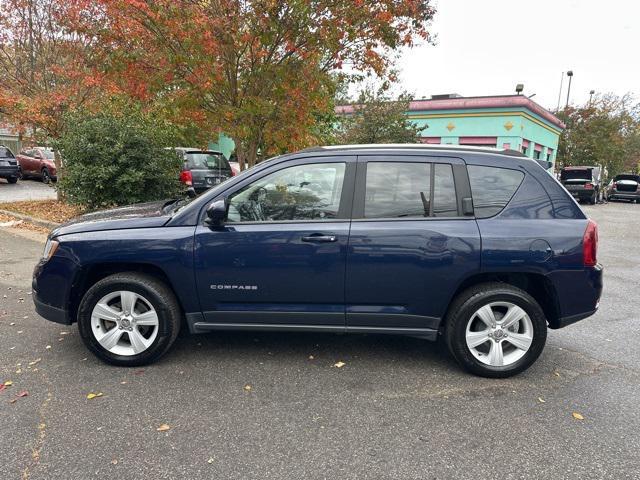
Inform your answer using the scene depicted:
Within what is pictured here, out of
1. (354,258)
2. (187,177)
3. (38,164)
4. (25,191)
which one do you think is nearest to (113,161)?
(187,177)

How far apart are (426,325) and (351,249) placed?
862 mm

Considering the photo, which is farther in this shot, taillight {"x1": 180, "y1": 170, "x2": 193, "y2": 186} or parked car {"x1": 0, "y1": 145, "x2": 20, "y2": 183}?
parked car {"x1": 0, "y1": 145, "x2": 20, "y2": 183}

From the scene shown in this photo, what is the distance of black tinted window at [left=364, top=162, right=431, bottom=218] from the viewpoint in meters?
3.53

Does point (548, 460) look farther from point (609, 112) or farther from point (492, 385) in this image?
point (609, 112)

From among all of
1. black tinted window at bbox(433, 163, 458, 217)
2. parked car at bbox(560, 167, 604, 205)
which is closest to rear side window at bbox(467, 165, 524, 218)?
black tinted window at bbox(433, 163, 458, 217)

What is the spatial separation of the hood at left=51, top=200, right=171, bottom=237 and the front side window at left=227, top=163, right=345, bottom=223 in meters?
0.64

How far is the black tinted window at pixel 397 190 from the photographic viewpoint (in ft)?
11.6

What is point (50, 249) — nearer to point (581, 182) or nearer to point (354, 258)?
point (354, 258)

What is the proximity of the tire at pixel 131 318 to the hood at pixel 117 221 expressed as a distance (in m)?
0.41

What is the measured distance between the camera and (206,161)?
11.8 meters

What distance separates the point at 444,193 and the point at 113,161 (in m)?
7.05

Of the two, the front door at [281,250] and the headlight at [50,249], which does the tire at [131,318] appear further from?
the headlight at [50,249]

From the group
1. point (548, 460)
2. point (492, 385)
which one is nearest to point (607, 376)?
point (492, 385)

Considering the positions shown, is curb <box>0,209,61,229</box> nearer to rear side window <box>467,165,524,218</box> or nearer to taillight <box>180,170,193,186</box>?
taillight <box>180,170,193,186</box>
